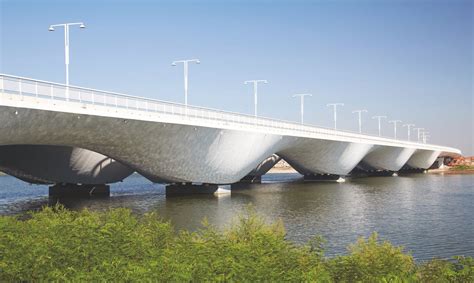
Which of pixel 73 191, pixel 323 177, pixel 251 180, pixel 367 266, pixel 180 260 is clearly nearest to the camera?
pixel 180 260

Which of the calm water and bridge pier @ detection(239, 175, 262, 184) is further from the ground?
the calm water

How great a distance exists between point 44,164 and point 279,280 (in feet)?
154

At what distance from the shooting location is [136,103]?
39.0 metres

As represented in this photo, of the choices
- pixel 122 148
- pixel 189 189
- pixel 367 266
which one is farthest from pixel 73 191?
pixel 367 266

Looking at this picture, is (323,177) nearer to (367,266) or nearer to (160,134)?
(160,134)

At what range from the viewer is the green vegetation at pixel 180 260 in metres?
11.8

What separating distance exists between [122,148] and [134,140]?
67.6 inches

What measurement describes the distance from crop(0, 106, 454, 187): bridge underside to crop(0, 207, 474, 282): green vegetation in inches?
658

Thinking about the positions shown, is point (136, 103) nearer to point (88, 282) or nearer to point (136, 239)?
point (136, 239)

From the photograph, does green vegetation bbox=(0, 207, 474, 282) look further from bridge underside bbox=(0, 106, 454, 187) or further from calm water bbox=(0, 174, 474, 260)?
bridge underside bbox=(0, 106, 454, 187)

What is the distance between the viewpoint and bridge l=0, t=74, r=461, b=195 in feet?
107

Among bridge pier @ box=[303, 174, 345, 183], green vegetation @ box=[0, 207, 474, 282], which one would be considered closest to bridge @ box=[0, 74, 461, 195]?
bridge pier @ box=[303, 174, 345, 183]

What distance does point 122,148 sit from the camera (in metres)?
43.7

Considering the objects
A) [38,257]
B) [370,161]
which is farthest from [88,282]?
[370,161]
